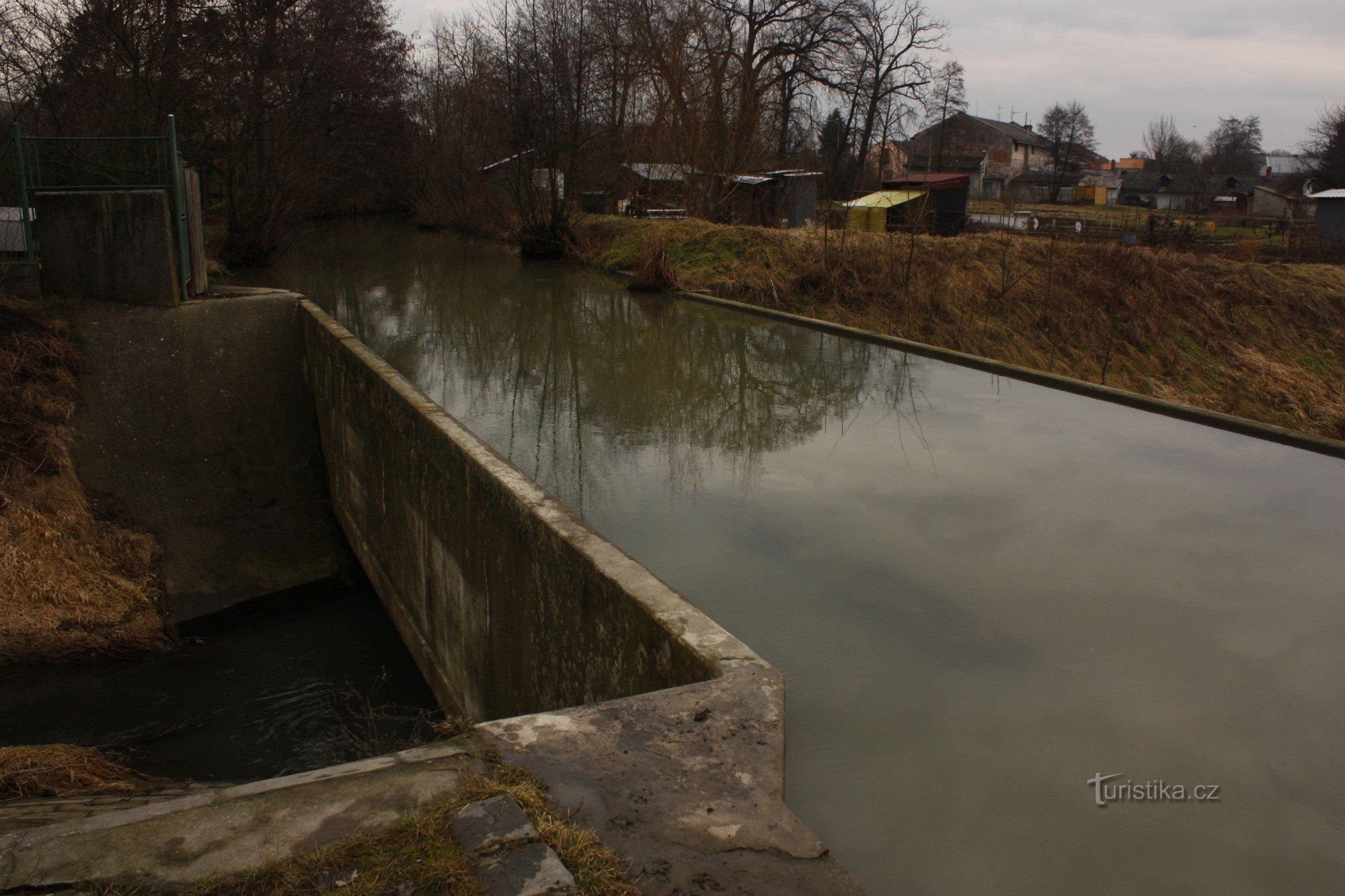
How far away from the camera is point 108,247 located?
356 inches

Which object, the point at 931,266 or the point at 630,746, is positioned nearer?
the point at 630,746

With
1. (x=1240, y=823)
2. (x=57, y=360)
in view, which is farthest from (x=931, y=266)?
(x=1240, y=823)

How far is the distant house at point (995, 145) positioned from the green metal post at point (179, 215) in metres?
60.5

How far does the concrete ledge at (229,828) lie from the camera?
1972 millimetres

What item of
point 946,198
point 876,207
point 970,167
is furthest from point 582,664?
point 970,167

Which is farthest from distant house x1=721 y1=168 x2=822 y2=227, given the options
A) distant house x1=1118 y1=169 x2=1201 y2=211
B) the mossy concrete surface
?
distant house x1=1118 y1=169 x2=1201 y2=211

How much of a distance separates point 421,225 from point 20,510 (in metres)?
37.3

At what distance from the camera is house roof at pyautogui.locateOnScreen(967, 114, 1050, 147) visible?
81.9 meters

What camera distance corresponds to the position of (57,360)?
8.42 m

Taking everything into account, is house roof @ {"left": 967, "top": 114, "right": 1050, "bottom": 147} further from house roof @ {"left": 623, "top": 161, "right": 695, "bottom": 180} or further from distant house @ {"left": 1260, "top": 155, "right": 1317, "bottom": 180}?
house roof @ {"left": 623, "top": 161, "right": 695, "bottom": 180}

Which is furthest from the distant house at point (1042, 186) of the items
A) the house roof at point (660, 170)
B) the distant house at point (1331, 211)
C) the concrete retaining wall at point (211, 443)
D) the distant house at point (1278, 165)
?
the concrete retaining wall at point (211, 443)

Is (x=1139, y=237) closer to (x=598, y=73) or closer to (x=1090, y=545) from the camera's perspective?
(x=598, y=73)

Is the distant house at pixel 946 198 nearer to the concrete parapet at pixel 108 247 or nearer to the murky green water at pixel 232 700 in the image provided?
the concrete parapet at pixel 108 247

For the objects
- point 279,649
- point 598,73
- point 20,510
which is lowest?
point 279,649
